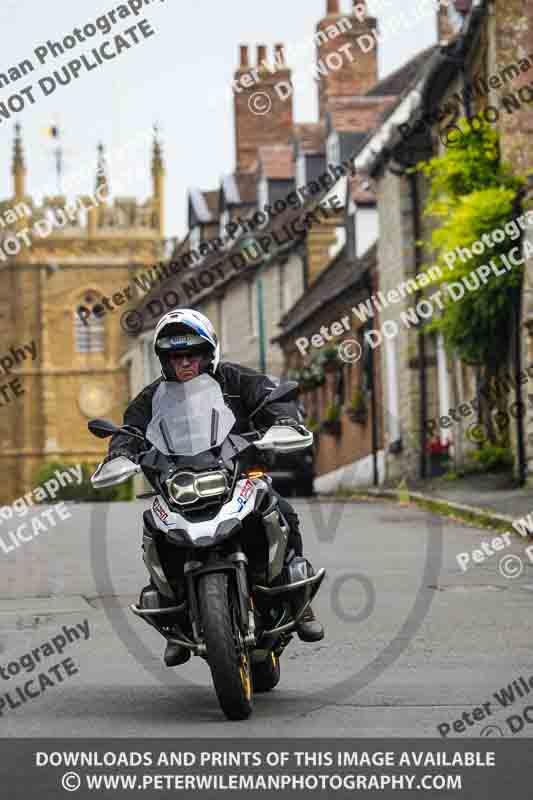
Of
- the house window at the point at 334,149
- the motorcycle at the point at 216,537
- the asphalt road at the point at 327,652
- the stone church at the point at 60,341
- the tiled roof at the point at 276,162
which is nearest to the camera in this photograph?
the motorcycle at the point at 216,537

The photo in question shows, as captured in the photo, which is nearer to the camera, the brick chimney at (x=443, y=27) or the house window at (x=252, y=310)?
the brick chimney at (x=443, y=27)

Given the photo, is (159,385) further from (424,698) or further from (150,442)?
(424,698)

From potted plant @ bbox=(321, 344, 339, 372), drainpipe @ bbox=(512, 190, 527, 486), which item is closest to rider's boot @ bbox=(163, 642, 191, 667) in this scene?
drainpipe @ bbox=(512, 190, 527, 486)

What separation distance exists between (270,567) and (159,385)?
100 centimetres

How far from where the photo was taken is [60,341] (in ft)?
326

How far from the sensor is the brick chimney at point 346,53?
149 feet

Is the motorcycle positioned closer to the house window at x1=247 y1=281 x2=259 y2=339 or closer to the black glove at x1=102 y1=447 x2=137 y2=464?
the black glove at x1=102 y1=447 x2=137 y2=464

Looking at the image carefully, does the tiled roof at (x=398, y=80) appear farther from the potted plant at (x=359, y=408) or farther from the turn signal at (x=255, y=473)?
the turn signal at (x=255, y=473)

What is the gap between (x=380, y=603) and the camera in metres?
11.9

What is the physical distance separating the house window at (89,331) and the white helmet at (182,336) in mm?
91528

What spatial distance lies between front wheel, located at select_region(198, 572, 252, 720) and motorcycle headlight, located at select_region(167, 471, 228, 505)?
1.09 feet

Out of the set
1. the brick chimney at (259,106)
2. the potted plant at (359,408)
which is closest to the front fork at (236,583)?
the potted plant at (359,408)
